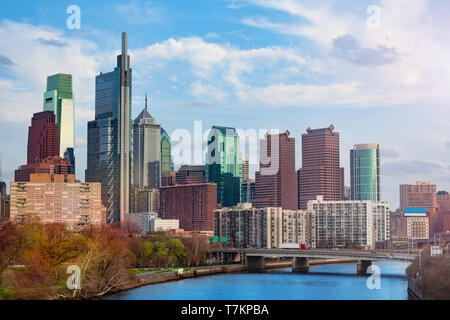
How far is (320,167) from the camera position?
123312mm

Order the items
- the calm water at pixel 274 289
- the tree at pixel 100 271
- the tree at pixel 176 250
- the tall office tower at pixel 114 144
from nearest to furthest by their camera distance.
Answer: the tree at pixel 100 271
the calm water at pixel 274 289
the tree at pixel 176 250
the tall office tower at pixel 114 144

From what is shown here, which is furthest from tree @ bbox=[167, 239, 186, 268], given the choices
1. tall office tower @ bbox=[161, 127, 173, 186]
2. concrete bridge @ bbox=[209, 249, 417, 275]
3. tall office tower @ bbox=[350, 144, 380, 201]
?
tall office tower @ bbox=[161, 127, 173, 186]

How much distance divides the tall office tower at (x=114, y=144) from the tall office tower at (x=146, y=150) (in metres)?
5.51

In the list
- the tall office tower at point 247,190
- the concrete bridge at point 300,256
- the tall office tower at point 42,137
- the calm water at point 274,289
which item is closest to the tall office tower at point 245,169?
the tall office tower at point 247,190

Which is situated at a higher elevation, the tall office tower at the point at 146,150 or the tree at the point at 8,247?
the tall office tower at the point at 146,150

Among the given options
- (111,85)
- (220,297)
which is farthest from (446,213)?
(220,297)

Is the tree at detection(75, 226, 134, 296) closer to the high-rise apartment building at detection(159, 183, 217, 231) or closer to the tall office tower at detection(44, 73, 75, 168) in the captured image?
the high-rise apartment building at detection(159, 183, 217, 231)

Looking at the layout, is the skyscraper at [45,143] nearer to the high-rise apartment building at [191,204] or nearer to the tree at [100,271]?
the high-rise apartment building at [191,204]

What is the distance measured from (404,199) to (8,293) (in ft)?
391

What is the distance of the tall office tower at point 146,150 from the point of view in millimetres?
139000

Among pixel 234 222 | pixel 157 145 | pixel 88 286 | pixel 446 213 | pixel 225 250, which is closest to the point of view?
pixel 88 286

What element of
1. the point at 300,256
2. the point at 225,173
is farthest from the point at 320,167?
the point at 300,256

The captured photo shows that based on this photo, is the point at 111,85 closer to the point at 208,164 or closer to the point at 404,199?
the point at 208,164

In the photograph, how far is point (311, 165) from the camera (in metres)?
125
